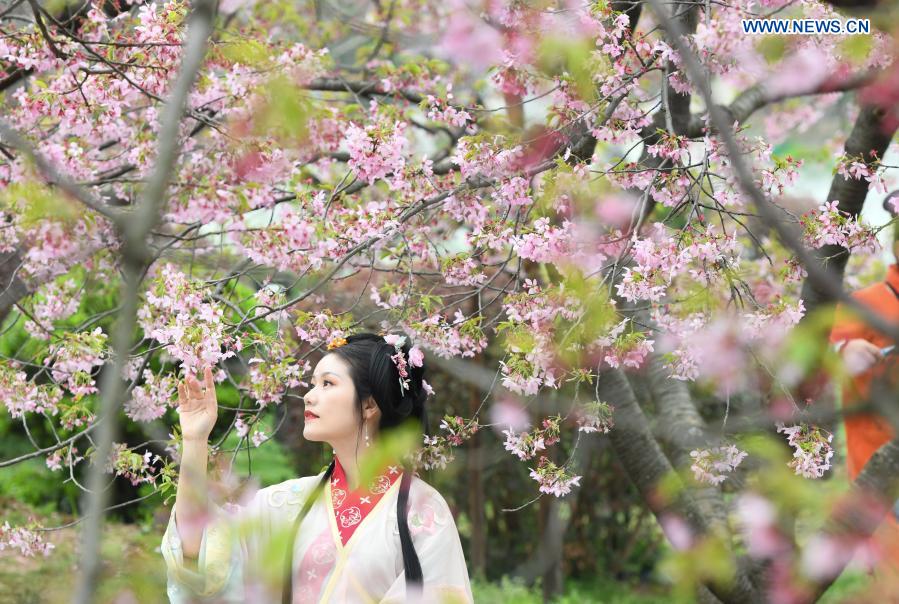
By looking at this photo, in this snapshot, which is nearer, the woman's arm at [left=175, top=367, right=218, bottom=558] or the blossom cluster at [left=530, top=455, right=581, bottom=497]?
the woman's arm at [left=175, top=367, right=218, bottom=558]

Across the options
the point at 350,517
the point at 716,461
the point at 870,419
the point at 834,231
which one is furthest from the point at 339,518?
the point at 870,419

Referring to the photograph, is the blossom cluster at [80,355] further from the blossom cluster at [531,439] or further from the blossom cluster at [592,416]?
the blossom cluster at [592,416]

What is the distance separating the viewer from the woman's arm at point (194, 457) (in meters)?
2.59

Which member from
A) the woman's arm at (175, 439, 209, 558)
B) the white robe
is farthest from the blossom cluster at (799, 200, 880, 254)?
the woman's arm at (175, 439, 209, 558)

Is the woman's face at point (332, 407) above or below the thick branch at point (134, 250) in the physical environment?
above

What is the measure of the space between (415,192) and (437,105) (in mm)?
306

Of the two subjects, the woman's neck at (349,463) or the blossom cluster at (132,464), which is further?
the blossom cluster at (132,464)

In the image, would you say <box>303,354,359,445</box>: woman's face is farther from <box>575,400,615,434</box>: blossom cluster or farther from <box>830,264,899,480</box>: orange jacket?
<box>830,264,899,480</box>: orange jacket

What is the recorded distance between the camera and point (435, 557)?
9.23ft

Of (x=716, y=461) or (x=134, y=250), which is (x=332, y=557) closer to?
(x=716, y=461)

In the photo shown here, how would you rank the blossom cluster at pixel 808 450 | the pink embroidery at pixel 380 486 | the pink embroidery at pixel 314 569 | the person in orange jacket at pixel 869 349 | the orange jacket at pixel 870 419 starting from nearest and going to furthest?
the pink embroidery at pixel 314 569
the pink embroidery at pixel 380 486
the blossom cluster at pixel 808 450
the person in orange jacket at pixel 869 349
the orange jacket at pixel 870 419

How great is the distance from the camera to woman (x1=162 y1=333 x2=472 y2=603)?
8.80 ft

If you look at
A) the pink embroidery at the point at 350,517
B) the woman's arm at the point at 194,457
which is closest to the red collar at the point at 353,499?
the pink embroidery at the point at 350,517

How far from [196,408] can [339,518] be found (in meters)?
0.53
